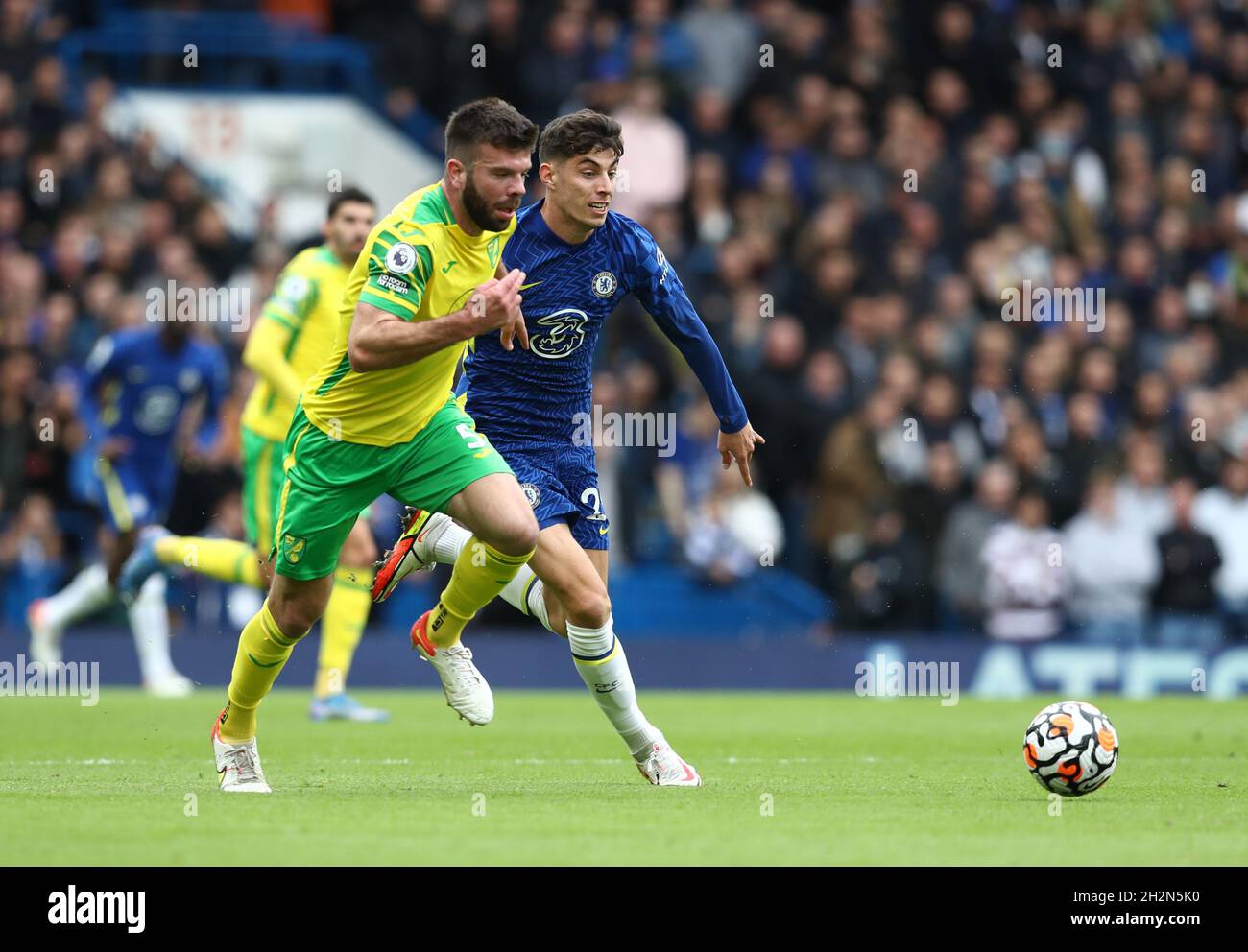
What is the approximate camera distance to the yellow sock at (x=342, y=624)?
41.9 feet

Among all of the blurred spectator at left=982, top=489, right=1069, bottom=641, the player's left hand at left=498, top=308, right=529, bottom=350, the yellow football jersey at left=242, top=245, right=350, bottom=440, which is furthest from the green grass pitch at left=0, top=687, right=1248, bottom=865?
the blurred spectator at left=982, top=489, right=1069, bottom=641

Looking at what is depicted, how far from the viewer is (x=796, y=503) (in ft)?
56.5

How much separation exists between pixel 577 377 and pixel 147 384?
6677 millimetres

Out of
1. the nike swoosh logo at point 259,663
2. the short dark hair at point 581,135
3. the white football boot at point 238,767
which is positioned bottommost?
the white football boot at point 238,767

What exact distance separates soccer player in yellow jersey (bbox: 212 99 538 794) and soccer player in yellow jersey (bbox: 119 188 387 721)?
150 inches

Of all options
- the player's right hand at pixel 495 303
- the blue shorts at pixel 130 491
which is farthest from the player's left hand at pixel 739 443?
the blue shorts at pixel 130 491

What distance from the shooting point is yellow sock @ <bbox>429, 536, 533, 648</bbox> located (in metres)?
8.70

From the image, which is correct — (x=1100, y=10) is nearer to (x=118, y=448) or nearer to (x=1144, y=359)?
(x=1144, y=359)

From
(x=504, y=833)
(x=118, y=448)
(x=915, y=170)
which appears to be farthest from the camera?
(x=915, y=170)

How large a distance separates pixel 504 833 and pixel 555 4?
15.3 metres

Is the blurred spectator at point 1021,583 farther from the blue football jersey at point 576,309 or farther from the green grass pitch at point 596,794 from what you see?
the blue football jersey at point 576,309

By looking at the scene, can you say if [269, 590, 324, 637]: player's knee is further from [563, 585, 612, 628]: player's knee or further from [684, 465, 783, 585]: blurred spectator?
[684, 465, 783, 585]: blurred spectator

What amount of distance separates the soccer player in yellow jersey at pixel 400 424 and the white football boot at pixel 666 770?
1.07 meters

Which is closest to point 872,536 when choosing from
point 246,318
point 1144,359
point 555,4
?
point 1144,359
